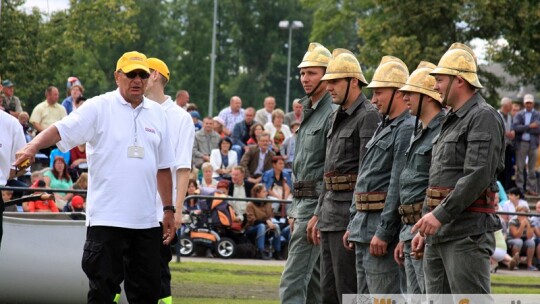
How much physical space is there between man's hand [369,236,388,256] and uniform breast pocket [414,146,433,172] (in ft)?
2.18

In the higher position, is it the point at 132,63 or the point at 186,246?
the point at 132,63

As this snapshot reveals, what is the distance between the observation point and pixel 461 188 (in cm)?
838

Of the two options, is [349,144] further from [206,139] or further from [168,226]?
[206,139]

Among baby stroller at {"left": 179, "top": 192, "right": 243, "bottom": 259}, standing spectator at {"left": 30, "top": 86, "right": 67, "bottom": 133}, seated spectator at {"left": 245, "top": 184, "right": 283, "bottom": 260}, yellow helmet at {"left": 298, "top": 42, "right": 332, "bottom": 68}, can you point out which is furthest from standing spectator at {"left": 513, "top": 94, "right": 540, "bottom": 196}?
yellow helmet at {"left": 298, "top": 42, "right": 332, "bottom": 68}

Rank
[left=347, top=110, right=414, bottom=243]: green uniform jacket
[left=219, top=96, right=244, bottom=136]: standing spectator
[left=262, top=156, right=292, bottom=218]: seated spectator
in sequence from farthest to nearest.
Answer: [left=219, top=96, right=244, bottom=136]: standing spectator
[left=262, top=156, right=292, bottom=218]: seated spectator
[left=347, top=110, right=414, bottom=243]: green uniform jacket

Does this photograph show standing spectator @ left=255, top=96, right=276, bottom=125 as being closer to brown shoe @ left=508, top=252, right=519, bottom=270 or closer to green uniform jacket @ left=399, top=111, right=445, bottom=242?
brown shoe @ left=508, top=252, right=519, bottom=270

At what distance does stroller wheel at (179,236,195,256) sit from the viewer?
20.9m

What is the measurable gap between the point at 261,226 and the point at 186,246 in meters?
1.33

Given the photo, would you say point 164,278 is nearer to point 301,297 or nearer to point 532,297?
point 301,297

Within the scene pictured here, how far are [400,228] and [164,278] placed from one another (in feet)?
9.18

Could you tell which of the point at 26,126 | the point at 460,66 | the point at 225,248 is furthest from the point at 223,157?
the point at 460,66

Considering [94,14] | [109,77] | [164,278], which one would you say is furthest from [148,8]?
[164,278]

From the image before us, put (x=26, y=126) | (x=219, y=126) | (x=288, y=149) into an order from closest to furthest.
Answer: (x=26, y=126) → (x=288, y=149) → (x=219, y=126)

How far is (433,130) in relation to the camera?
30.6 ft
